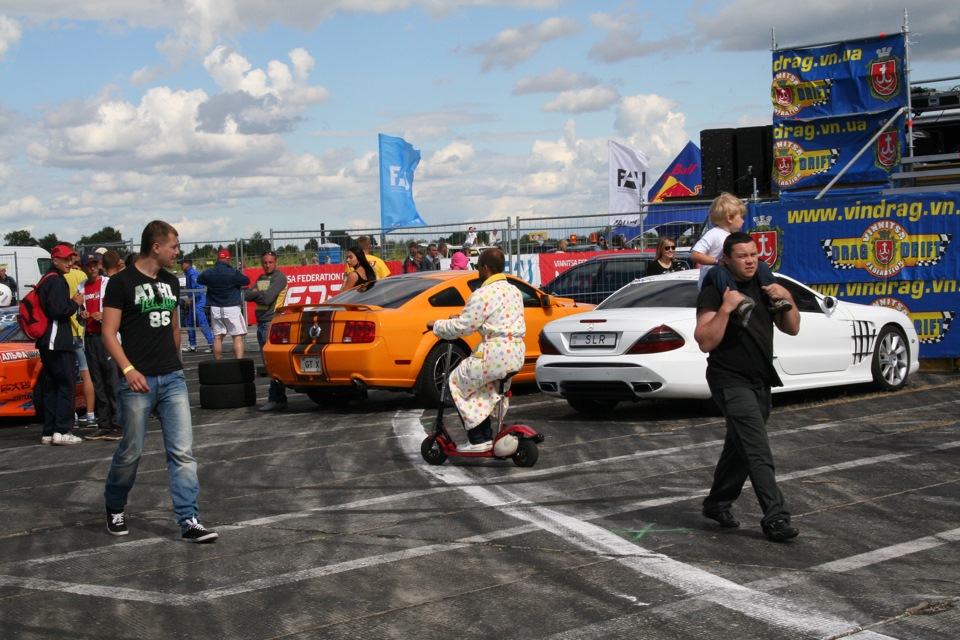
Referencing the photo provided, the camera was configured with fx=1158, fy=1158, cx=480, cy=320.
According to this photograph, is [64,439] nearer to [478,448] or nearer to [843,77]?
[478,448]

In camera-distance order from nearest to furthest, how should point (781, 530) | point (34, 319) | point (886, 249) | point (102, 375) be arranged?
point (781, 530) < point (34, 319) < point (102, 375) < point (886, 249)

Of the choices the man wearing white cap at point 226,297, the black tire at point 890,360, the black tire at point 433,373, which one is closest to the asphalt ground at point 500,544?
the black tire at point 433,373

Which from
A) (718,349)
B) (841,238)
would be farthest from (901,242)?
(718,349)

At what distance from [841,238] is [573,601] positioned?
11382 mm

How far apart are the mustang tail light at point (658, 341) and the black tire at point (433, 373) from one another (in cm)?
230

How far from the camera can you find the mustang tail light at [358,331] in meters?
12.0

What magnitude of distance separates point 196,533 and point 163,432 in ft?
2.19

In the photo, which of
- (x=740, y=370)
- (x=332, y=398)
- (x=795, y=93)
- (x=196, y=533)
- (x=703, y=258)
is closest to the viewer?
(x=740, y=370)

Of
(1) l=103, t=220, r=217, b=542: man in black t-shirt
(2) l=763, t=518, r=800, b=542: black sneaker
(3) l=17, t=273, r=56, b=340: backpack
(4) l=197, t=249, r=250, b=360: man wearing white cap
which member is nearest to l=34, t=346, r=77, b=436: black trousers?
(3) l=17, t=273, r=56, b=340: backpack

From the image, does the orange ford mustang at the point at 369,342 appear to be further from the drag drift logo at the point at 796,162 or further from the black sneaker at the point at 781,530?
the drag drift logo at the point at 796,162

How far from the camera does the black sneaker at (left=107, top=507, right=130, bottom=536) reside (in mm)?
6926

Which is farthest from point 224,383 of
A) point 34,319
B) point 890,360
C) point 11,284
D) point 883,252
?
point 11,284

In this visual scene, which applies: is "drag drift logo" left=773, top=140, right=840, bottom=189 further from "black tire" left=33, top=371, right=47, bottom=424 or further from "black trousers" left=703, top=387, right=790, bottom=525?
"black trousers" left=703, top=387, right=790, bottom=525

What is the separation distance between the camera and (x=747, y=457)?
635 cm
